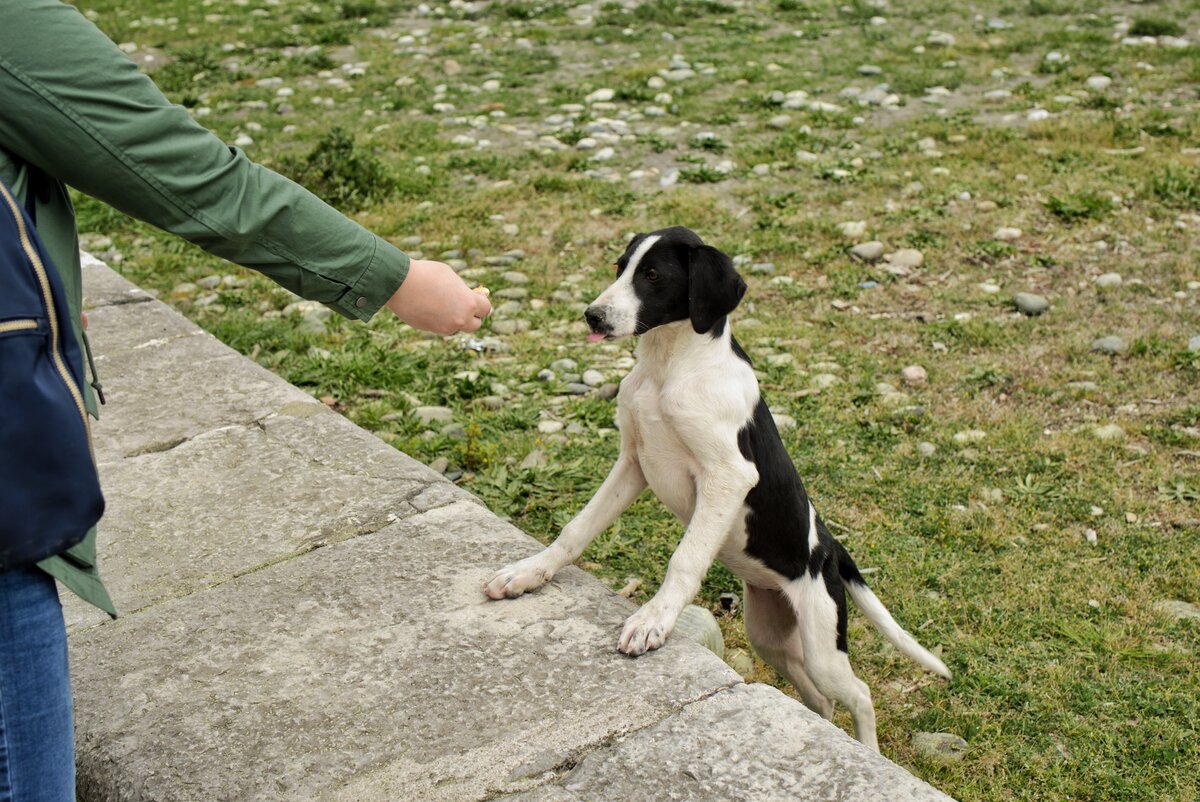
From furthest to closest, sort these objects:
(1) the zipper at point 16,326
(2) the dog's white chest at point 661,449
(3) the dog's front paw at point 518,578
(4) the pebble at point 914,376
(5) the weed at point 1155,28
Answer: (5) the weed at point 1155,28 < (4) the pebble at point 914,376 < (2) the dog's white chest at point 661,449 < (3) the dog's front paw at point 518,578 < (1) the zipper at point 16,326

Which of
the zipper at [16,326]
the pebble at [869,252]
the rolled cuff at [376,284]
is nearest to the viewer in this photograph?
the zipper at [16,326]

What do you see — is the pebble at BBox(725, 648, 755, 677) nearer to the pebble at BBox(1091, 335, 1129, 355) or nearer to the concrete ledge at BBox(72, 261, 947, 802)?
the concrete ledge at BBox(72, 261, 947, 802)

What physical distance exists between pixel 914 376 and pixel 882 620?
6.87 feet

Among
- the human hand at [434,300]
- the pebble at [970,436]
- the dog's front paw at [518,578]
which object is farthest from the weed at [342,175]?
the human hand at [434,300]

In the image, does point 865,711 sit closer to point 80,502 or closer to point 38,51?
point 80,502

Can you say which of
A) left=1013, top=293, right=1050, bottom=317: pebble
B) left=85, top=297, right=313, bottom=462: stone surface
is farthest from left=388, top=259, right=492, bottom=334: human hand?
left=1013, top=293, right=1050, bottom=317: pebble

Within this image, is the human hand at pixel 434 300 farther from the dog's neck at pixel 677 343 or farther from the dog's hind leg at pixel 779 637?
the dog's hind leg at pixel 779 637

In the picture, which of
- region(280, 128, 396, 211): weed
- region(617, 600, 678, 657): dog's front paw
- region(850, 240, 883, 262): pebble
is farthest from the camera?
region(280, 128, 396, 211): weed

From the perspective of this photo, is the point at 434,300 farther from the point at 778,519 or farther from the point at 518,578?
the point at 778,519

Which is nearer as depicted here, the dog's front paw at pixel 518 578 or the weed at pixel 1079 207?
the dog's front paw at pixel 518 578

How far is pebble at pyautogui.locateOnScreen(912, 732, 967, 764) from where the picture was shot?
310 cm

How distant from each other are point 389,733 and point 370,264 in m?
1.04

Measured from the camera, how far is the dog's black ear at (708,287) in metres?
2.96

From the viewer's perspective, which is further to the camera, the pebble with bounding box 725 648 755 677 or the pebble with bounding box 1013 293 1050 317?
the pebble with bounding box 1013 293 1050 317
